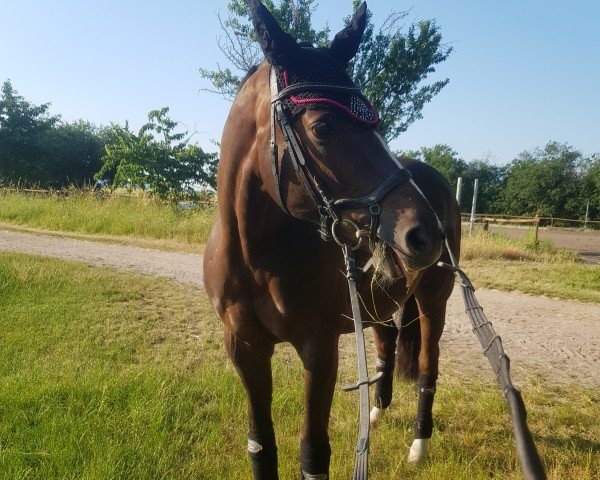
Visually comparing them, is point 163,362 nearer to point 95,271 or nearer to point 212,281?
point 212,281

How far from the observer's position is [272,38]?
181cm

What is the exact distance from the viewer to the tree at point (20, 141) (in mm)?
32156

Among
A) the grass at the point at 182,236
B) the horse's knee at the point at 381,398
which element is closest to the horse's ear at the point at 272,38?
the horse's knee at the point at 381,398

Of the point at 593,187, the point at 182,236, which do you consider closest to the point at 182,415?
the point at 182,236

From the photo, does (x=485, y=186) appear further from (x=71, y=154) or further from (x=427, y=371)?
(x=427, y=371)

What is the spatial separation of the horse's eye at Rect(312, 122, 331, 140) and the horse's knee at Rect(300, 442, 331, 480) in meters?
1.52

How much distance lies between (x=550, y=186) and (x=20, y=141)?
4707 cm

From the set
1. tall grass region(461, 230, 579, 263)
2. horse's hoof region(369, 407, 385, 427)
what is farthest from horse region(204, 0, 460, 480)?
tall grass region(461, 230, 579, 263)

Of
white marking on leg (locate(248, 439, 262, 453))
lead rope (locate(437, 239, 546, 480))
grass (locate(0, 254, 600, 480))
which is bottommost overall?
grass (locate(0, 254, 600, 480))

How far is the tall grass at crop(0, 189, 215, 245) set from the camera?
1400 centimetres

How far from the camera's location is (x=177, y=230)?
1391 centimetres

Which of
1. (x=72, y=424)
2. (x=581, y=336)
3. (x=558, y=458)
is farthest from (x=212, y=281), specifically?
(x=581, y=336)

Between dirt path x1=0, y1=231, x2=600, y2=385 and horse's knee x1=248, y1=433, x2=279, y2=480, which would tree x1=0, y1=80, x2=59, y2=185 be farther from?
horse's knee x1=248, y1=433, x2=279, y2=480

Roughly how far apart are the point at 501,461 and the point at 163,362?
3012 mm
